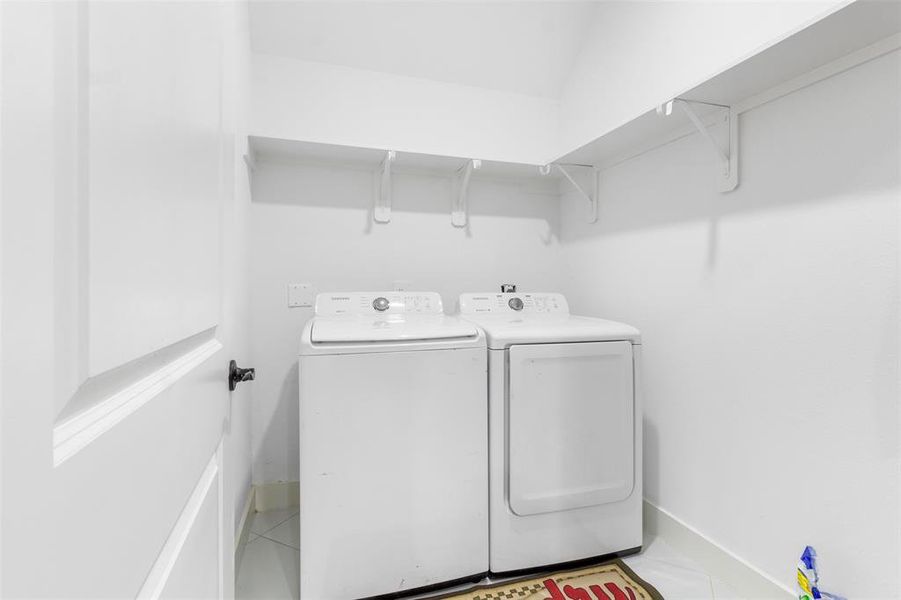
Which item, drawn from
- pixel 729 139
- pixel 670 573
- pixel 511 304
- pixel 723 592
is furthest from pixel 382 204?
pixel 723 592

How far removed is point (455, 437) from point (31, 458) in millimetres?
1360

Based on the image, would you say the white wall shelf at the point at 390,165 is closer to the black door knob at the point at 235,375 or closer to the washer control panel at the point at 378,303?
the washer control panel at the point at 378,303

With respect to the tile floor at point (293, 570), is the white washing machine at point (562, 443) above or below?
above

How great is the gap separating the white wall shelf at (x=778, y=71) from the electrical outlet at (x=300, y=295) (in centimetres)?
159

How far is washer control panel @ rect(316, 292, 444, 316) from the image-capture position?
195 centimetres

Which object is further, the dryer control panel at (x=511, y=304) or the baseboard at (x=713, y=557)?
the dryer control panel at (x=511, y=304)

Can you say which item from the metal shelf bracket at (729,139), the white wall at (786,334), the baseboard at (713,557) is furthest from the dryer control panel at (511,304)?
the baseboard at (713,557)

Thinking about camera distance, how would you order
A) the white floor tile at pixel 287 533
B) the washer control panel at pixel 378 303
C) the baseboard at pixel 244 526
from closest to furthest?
the baseboard at pixel 244 526 → the white floor tile at pixel 287 533 → the washer control panel at pixel 378 303

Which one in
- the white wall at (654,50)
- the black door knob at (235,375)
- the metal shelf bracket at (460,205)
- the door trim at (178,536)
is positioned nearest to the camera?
the door trim at (178,536)

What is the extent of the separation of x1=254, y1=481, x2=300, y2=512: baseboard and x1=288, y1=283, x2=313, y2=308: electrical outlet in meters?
0.93

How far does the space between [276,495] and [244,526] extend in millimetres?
284

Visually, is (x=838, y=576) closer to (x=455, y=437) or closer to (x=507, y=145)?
(x=455, y=437)

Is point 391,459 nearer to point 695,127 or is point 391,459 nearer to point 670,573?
point 670,573

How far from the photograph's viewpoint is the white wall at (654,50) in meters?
1.36
